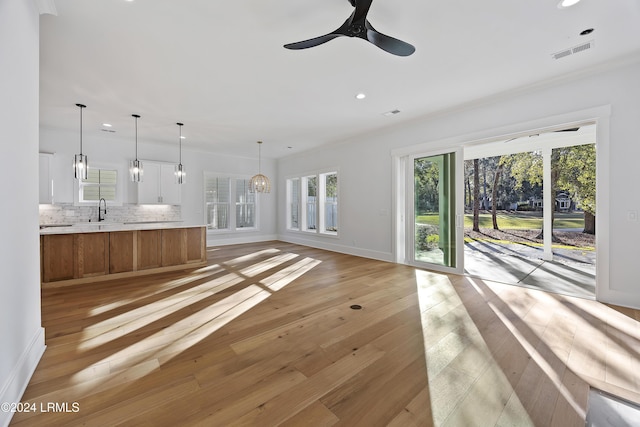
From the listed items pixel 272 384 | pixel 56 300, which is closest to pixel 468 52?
pixel 272 384

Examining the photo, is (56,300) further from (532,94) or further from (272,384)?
(532,94)

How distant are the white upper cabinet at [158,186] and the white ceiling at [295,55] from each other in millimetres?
1788

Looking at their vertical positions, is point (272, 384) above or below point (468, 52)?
below

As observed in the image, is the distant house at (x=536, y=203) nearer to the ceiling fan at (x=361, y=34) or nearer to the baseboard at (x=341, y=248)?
the baseboard at (x=341, y=248)

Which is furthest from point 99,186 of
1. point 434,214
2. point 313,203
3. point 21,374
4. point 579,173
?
point 579,173

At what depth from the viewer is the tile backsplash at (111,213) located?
19.0 feet

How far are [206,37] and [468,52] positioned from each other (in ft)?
9.21

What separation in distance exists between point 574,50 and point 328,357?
410 centimetres

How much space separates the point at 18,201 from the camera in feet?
5.75

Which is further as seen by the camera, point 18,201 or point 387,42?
point 387,42

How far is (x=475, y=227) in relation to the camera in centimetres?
1029

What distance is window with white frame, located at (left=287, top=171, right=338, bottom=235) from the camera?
7.67m

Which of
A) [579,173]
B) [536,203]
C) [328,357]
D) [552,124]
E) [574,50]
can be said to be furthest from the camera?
[536,203]

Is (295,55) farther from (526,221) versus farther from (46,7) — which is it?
(526,221)
